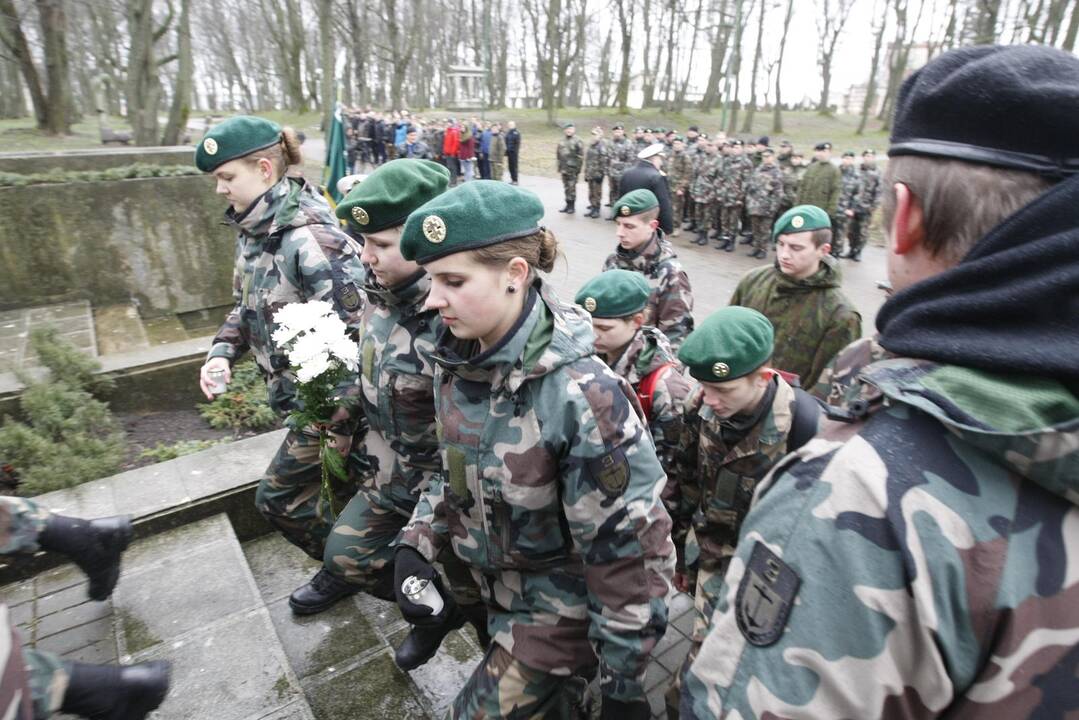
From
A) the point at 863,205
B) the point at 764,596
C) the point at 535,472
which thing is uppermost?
the point at 764,596

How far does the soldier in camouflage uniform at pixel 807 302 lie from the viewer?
14.1 feet

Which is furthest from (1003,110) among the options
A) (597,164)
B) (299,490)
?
(597,164)

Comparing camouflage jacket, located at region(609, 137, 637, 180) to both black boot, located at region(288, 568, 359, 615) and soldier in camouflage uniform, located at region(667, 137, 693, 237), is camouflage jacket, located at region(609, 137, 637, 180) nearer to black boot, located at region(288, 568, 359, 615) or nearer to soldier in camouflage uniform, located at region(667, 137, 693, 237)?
soldier in camouflage uniform, located at region(667, 137, 693, 237)

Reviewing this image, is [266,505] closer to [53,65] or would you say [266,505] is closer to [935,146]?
[935,146]

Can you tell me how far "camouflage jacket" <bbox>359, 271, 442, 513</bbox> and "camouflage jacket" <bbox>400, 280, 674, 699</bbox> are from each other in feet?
1.72

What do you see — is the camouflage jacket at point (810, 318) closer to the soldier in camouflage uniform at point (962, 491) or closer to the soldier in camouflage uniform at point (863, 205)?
the soldier in camouflage uniform at point (962, 491)

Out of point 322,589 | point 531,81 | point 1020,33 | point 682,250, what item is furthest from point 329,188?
point 531,81

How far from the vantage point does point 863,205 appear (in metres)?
13.4

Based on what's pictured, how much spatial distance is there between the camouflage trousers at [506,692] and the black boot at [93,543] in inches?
72.3

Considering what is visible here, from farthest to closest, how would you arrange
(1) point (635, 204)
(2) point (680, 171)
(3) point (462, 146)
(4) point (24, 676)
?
(3) point (462, 146) → (2) point (680, 171) → (1) point (635, 204) → (4) point (24, 676)

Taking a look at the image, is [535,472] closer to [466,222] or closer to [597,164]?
[466,222]

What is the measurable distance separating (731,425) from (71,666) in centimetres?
260

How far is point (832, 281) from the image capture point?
14.3ft

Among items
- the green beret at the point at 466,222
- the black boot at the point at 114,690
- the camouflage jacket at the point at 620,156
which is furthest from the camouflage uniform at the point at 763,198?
the black boot at the point at 114,690
